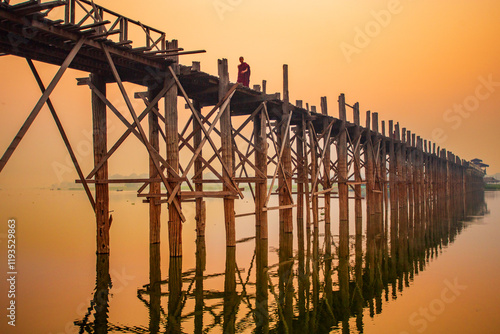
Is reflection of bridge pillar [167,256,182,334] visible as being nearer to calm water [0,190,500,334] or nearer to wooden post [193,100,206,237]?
calm water [0,190,500,334]

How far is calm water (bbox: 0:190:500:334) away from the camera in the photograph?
22.2ft

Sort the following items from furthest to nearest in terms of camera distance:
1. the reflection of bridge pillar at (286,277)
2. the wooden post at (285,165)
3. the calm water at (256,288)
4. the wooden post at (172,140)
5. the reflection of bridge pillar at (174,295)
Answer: the wooden post at (285,165), the wooden post at (172,140), the reflection of bridge pillar at (286,277), the calm water at (256,288), the reflection of bridge pillar at (174,295)

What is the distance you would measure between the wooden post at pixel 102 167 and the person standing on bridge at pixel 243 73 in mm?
4581

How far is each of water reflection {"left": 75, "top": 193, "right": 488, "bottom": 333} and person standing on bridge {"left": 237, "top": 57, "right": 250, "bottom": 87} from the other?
5.41 meters

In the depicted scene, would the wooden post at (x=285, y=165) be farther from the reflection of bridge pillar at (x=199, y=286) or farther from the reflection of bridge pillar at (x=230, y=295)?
the reflection of bridge pillar at (x=230, y=295)

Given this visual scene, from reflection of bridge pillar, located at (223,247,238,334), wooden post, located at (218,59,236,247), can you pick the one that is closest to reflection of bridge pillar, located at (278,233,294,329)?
reflection of bridge pillar, located at (223,247,238,334)

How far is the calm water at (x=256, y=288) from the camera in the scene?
6.78 metres

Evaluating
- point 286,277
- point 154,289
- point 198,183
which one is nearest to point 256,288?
point 286,277

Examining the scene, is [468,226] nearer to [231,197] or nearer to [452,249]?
[452,249]

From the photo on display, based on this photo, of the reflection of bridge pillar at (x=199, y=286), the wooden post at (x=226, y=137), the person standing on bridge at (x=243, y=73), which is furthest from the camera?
the person standing on bridge at (x=243, y=73)

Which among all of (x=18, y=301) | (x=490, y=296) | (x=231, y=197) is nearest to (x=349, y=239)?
(x=231, y=197)

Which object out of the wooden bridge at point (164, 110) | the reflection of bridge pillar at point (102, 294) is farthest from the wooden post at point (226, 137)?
the reflection of bridge pillar at point (102, 294)

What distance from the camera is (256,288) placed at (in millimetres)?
8781

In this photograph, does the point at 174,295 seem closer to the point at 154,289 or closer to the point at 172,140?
the point at 154,289
